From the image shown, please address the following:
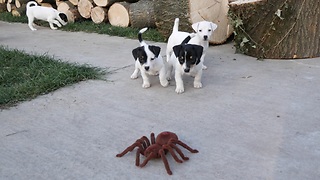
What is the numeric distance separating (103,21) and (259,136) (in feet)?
20.0

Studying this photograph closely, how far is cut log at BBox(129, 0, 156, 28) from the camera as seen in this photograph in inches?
289

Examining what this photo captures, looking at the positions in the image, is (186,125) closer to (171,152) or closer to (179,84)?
(171,152)

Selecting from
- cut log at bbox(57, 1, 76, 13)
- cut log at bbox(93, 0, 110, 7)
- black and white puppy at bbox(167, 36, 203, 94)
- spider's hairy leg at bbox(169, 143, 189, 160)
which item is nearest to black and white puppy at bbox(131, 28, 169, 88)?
black and white puppy at bbox(167, 36, 203, 94)

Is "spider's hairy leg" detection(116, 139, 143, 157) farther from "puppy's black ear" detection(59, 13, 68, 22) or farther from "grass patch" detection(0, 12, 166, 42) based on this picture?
"puppy's black ear" detection(59, 13, 68, 22)

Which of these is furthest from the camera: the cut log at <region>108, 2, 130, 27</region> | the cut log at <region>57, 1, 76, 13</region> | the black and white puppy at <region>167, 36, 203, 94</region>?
the cut log at <region>57, 1, 76, 13</region>

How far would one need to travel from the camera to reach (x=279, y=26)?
4.67 metres

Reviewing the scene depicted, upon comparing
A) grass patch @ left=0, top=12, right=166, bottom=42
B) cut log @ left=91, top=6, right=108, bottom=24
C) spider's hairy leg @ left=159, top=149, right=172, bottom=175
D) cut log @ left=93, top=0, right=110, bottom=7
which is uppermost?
cut log @ left=93, top=0, right=110, bottom=7

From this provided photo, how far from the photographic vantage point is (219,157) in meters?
2.39

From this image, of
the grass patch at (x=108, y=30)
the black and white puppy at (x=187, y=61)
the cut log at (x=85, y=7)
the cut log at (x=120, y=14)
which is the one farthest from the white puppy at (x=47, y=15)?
the black and white puppy at (x=187, y=61)

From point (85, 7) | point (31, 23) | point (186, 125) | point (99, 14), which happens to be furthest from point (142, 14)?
point (186, 125)

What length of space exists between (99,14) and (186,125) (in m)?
5.73

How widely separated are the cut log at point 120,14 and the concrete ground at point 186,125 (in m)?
3.30

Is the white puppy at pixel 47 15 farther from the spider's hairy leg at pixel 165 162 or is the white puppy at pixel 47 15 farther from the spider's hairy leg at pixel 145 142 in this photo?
the spider's hairy leg at pixel 165 162

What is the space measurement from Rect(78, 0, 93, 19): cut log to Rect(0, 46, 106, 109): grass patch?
11.3 ft
